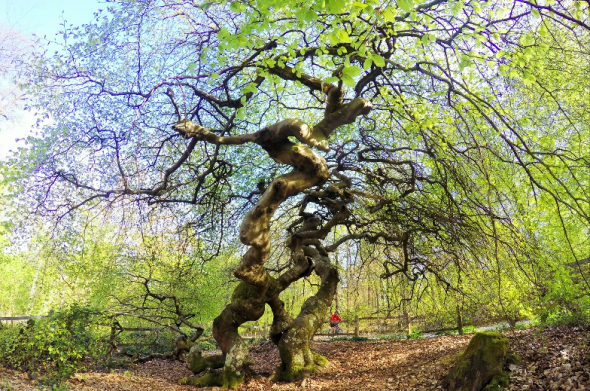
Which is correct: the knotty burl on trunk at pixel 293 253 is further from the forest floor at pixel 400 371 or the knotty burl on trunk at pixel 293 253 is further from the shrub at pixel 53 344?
the shrub at pixel 53 344

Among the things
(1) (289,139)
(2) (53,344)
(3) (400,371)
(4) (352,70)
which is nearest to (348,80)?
(4) (352,70)

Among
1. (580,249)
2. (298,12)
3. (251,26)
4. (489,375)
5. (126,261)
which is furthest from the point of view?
(126,261)

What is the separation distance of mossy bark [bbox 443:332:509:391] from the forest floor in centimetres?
17

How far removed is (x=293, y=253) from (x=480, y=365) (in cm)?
395

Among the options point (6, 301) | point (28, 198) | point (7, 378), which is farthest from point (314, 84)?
point (6, 301)

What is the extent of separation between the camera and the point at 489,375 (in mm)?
3936

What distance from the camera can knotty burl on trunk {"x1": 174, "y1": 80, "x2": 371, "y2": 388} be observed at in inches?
188

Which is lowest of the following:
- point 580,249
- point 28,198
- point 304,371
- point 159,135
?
point 304,371

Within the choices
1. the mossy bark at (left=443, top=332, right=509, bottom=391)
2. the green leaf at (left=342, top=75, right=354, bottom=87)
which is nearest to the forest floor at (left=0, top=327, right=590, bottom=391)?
the mossy bark at (left=443, top=332, right=509, bottom=391)

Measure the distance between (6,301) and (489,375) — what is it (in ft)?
86.4

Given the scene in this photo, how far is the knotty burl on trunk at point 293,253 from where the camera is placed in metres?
4.77

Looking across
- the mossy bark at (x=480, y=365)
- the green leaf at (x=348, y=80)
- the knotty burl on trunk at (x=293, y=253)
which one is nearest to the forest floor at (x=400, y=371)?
the mossy bark at (x=480, y=365)

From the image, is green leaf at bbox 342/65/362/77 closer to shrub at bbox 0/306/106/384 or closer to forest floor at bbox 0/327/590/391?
forest floor at bbox 0/327/590/391

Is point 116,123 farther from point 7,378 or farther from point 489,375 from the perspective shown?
point 489,375
